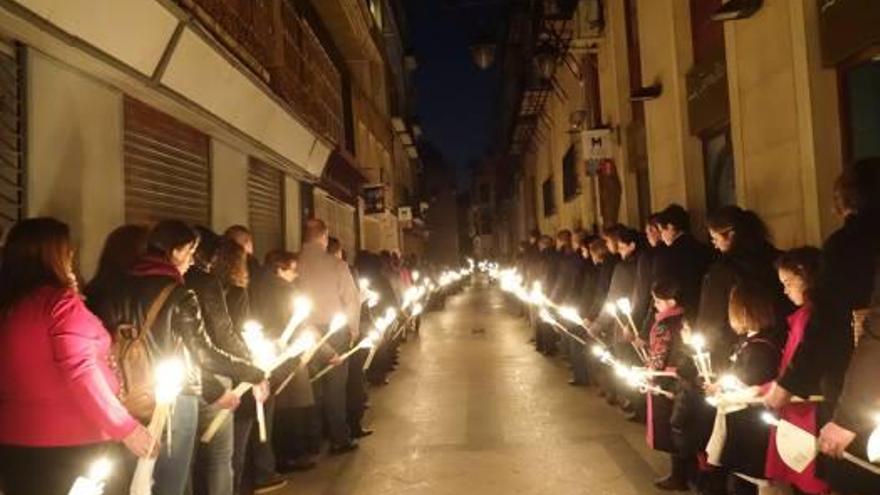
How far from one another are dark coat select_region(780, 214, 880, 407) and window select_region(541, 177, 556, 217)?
22.8m

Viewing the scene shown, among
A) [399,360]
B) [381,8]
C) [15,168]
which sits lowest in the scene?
[399,360]

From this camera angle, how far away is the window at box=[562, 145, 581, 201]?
823 inches

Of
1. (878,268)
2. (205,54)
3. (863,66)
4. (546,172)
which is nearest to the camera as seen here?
(878,268)

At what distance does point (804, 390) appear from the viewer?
15.0ft

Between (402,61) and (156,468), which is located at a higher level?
(402,61)

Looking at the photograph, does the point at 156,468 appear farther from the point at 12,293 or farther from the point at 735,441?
the point at 735,441

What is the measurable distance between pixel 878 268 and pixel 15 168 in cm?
506

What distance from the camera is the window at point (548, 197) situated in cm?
2761

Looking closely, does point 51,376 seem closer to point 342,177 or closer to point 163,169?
point 163,169

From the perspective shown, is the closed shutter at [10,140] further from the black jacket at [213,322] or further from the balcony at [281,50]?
the balcony at [281,50]

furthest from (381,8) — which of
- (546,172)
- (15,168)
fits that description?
(15,168)

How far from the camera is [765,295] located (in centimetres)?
570

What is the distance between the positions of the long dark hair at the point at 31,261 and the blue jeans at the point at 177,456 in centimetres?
136

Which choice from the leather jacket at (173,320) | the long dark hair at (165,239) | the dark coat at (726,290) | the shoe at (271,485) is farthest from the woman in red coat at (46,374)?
the dark coat at (726,290)
